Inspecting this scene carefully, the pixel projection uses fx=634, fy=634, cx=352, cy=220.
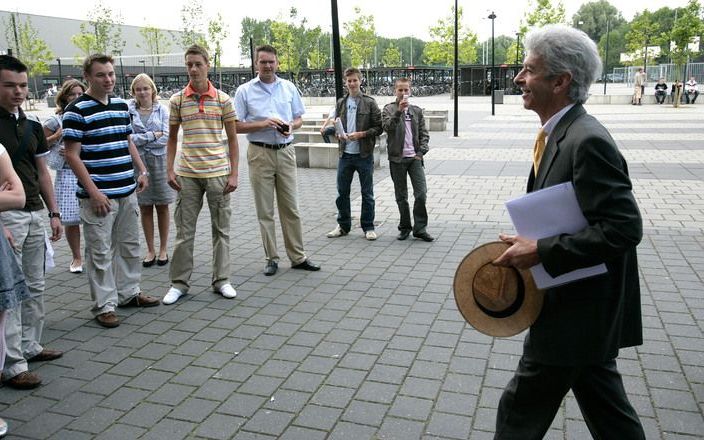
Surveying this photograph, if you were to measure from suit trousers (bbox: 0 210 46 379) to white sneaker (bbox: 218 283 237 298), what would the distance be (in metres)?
1.62

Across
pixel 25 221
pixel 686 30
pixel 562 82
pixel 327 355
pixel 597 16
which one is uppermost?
pixel 597 16

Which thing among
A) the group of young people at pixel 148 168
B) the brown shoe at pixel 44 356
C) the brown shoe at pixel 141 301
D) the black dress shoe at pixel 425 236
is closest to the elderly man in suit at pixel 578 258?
the group of young people at pixel 148 168

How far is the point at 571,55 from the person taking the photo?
2.29 metres

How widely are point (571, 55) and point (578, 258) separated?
0.73 meters

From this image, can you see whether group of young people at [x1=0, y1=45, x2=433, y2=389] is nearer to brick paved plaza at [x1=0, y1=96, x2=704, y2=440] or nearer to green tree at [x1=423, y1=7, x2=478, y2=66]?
brick paved plaza at [x1=0, y1=96, x2=704, y2=440]

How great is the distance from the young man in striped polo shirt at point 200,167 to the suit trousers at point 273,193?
535 millimetres

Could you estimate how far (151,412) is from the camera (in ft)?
12.1

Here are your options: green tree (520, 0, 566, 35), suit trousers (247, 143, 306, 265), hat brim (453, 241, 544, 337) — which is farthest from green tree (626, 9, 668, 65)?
hat brim (453, 241, 544, 337)

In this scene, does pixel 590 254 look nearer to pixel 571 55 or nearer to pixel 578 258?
pixel 578 258

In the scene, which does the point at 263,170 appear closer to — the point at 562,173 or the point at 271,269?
the point at 271,269

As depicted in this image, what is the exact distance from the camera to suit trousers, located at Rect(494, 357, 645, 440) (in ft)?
7.91

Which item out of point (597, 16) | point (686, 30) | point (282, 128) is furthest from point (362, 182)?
point (597, 16)

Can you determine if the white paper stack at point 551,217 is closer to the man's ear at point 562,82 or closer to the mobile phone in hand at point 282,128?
the man's ear at point 562,82

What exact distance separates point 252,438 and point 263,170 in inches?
134
